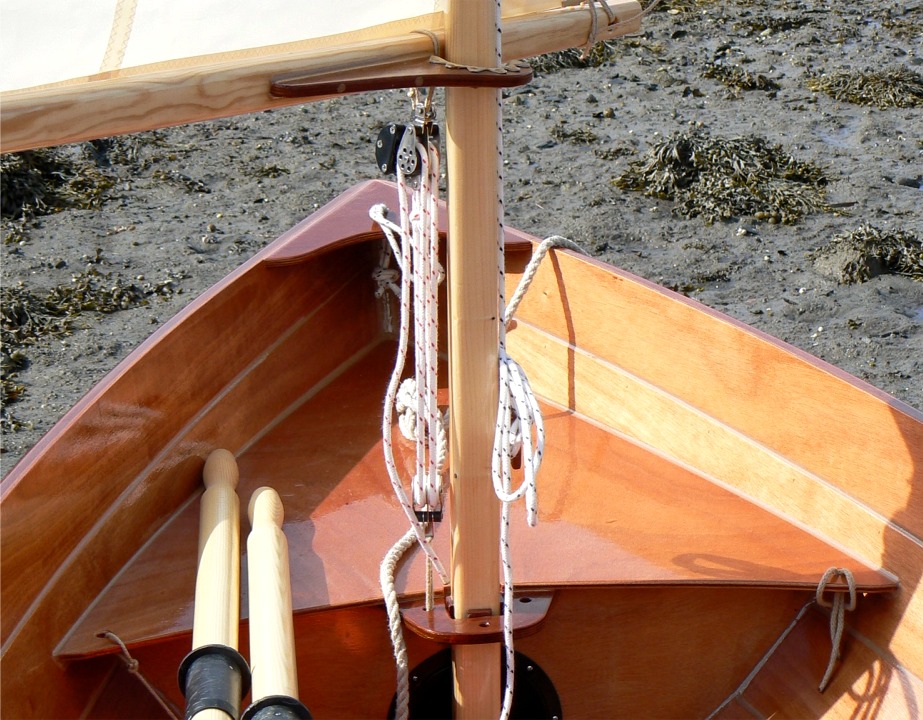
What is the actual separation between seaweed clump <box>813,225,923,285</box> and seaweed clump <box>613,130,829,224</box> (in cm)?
34

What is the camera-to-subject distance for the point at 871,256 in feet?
13.5

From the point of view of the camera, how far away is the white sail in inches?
46.0

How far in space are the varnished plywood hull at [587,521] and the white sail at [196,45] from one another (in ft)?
2.09

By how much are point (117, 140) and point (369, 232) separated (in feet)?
11.3

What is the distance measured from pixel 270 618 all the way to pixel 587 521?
669 mm

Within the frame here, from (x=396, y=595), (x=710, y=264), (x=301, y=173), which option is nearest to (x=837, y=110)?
(x=710, y=264)

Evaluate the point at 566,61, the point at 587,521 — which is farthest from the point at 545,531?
the point at 566,61

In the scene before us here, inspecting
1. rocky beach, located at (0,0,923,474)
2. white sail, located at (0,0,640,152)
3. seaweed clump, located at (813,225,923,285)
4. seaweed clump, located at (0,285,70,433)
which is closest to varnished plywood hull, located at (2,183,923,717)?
white sail, located at (0,0,640,152)

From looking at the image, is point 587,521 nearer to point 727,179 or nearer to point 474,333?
point 474,333

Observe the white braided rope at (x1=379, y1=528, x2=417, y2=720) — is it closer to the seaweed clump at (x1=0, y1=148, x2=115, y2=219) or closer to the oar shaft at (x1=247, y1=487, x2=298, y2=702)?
the oar shaft at (x1=247, y1=487, x2=298, y2=702)

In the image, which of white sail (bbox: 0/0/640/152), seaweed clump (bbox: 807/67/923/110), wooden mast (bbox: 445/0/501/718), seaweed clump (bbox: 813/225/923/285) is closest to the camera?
white sail (bbox: 0/0/640/152)

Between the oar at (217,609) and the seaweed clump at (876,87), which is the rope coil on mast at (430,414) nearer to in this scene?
the oar at (217,609)

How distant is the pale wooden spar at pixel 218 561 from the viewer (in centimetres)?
153

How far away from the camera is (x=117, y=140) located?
5383mm
